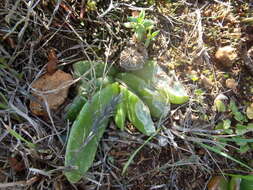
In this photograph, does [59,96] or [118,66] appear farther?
[118,66]

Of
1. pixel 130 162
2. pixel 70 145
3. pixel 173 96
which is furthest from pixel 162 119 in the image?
pixel 70 145

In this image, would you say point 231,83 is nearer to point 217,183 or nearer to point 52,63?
point 217,183

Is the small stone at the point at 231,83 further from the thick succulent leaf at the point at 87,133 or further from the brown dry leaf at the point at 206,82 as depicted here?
the thick succulent leaf at the point at 87,133

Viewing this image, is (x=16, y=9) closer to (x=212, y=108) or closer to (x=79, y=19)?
(x=79, y=19)

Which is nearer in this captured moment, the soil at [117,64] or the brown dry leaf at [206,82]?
the soil at [117,64]

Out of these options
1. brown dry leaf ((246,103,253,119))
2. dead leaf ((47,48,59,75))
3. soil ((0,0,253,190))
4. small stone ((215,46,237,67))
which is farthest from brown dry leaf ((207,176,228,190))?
dead leaf ((47,48,59,75))

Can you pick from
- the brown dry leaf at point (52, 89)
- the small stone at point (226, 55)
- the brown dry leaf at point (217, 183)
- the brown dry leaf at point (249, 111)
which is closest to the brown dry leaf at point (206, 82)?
the small stone at point (226, 55)
